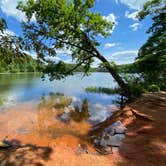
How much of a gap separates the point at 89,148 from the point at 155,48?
12.1 m

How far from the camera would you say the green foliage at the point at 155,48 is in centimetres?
1479

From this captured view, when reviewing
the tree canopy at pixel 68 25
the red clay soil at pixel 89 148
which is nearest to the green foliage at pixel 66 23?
the tree canopy at pixel 68 25

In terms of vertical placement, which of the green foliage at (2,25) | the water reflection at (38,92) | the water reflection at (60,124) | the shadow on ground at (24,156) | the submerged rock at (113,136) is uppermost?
the green foliage at (2,25)

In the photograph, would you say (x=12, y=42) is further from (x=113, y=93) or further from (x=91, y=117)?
(x=113, y=93)

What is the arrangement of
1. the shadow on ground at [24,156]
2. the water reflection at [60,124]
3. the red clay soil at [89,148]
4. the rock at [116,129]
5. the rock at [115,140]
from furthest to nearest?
1. the water reflection at [60,124]
2. the rock at [116,129]
3. the rock at [115,140]
4. the red clay soil at [89,148]
5. the shadow on ground at [24,156]

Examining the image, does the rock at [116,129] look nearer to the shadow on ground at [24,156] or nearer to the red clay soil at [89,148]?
the red clay soil at [89,148]

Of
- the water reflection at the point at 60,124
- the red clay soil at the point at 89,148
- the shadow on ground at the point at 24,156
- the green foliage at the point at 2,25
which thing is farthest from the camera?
the water reflection at the point at 60,124

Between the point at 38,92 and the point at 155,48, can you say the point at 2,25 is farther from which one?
the point at 38,92

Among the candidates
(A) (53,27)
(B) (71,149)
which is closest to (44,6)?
(A) (53,27)

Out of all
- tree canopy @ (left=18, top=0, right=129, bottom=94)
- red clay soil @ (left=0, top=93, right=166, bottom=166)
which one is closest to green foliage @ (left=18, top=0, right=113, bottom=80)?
tree canopy @ (left=18, top=0, right=129, bottom=94)

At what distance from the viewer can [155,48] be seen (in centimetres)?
1593

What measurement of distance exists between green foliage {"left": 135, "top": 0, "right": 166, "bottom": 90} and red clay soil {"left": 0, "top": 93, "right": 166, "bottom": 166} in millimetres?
6561

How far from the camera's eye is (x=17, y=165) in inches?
182

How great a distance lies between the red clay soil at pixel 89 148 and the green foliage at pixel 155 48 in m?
6.56
